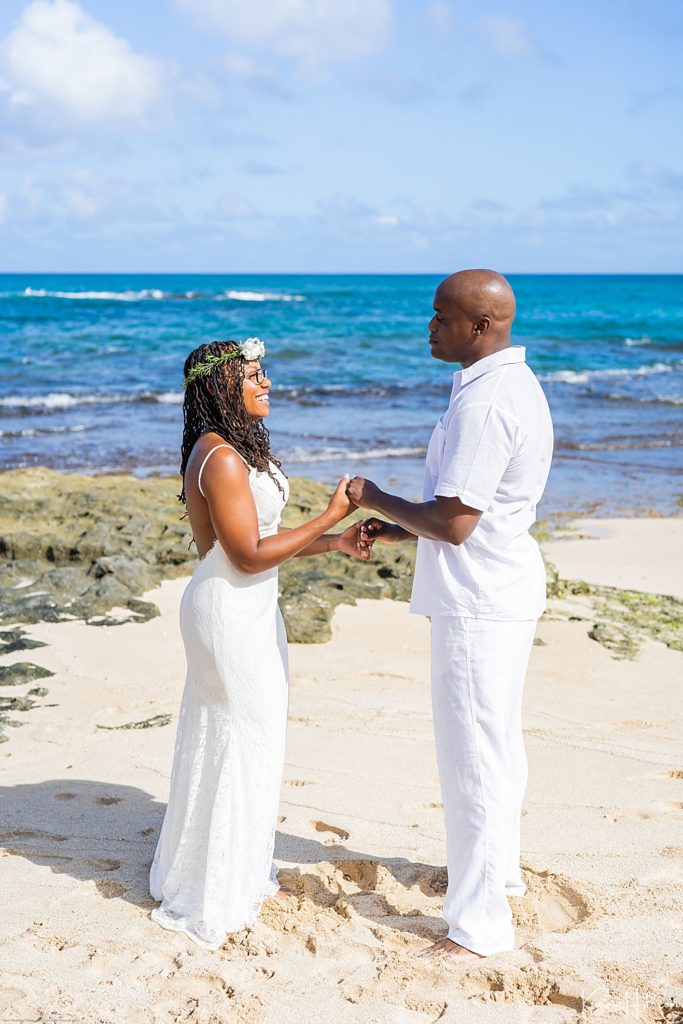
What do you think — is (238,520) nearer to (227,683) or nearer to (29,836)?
(227,683)

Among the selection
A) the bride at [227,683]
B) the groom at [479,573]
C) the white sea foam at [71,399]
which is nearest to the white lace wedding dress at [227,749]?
the bride at [227,683]

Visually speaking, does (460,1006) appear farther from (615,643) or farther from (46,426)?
(46,426)

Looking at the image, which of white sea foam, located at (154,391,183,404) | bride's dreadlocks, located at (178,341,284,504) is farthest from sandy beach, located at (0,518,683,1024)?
white sea foam, located at (154,391,183,404)

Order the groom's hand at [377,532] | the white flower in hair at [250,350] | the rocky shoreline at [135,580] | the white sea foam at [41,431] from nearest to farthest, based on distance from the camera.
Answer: the white flower in hair at [250,350] → the groom's hand at [377,532] → the rocky shoreline at [135,580] → the white sea foam at [41,431]

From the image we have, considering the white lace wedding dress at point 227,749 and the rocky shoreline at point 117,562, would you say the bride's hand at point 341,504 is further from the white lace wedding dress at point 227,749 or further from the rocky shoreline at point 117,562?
the rocky shoreline at point 117,562

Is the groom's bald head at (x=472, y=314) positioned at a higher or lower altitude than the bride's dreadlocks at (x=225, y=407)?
higher

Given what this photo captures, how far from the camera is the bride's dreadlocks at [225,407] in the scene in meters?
3.84

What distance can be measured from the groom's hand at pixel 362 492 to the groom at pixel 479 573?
0.17 feet

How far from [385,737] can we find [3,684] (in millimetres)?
2387

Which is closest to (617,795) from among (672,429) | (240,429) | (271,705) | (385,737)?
(385,737)

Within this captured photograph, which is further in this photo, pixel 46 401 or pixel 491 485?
pixel 46 401

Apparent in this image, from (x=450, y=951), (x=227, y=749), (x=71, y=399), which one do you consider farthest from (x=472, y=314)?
(x=71, y=399)

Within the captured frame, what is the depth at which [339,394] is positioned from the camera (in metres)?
24.3

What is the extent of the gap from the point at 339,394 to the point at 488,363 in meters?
21.0
